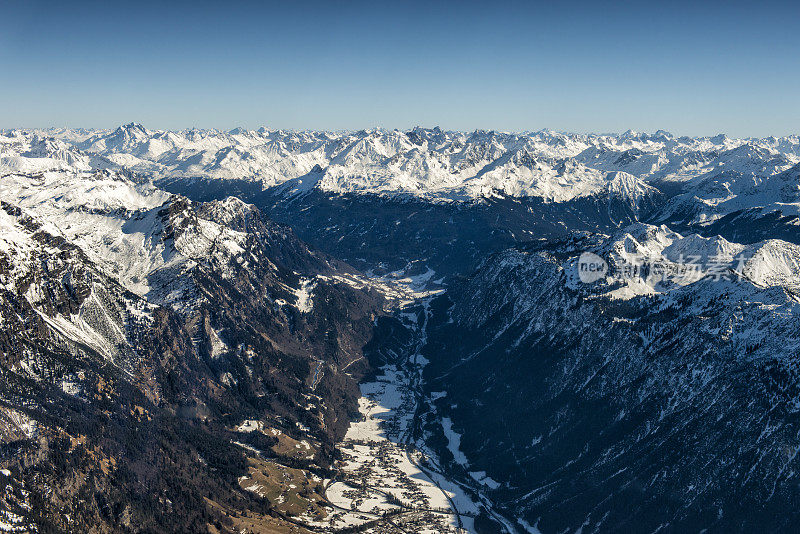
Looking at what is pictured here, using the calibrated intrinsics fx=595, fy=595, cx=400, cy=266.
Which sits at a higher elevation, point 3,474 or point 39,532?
point 3,474

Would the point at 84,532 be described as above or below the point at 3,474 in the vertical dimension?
below

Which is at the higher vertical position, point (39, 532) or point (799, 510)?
point (799, 510)

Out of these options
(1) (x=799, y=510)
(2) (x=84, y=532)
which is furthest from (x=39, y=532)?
(1) (x=799, y=510)

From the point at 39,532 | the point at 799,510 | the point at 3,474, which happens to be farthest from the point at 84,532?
the point at 799,510

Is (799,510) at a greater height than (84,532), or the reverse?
(799,510)

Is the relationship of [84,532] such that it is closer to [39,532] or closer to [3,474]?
[39,532]

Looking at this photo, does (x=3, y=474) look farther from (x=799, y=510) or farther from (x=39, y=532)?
(x=799, y=510)

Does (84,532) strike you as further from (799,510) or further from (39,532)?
(799,510)
